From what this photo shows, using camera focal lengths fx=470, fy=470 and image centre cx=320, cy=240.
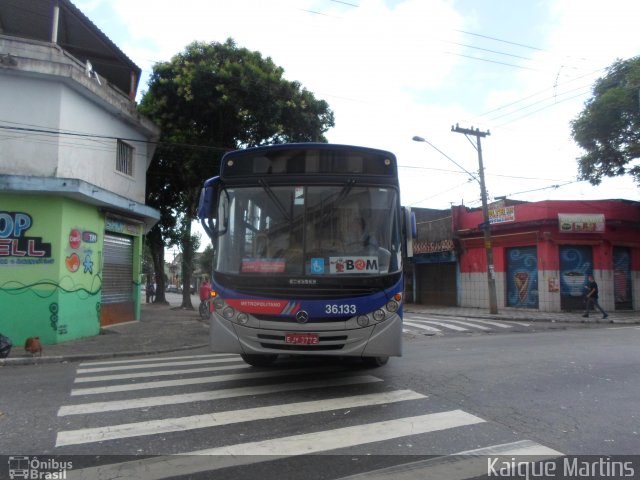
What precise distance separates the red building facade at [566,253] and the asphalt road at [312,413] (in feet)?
44.7

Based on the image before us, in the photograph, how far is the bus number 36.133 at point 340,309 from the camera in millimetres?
5859

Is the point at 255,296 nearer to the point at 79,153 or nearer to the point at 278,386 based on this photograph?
the point at 278,386

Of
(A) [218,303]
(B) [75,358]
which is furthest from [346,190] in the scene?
(B) [75,358]

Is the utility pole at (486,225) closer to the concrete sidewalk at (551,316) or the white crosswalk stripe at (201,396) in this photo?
the concrete sidewalk at (551,316)

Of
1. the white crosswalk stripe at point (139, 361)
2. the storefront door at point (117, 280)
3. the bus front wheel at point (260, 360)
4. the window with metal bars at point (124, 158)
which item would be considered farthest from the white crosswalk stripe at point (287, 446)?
the window with metal bars at point (124, 158)

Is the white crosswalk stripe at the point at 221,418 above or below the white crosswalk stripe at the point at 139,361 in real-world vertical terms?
above

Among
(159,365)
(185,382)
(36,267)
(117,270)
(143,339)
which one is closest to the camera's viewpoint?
(185,382)

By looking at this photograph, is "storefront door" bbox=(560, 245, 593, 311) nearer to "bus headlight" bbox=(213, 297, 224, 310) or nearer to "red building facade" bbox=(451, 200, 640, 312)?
"red building facade" bbox=(451, 200, 640, 312)

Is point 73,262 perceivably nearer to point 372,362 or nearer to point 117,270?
point 117,270

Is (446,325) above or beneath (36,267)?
beneath

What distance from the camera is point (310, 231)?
241 inches

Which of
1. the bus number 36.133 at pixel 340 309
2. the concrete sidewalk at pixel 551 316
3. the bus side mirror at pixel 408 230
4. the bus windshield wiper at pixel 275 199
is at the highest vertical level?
the bus windshield wiper at pixel 275 199

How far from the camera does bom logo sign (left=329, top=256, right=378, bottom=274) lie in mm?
5996

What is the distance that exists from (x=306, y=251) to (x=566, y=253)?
19318 millimetres
